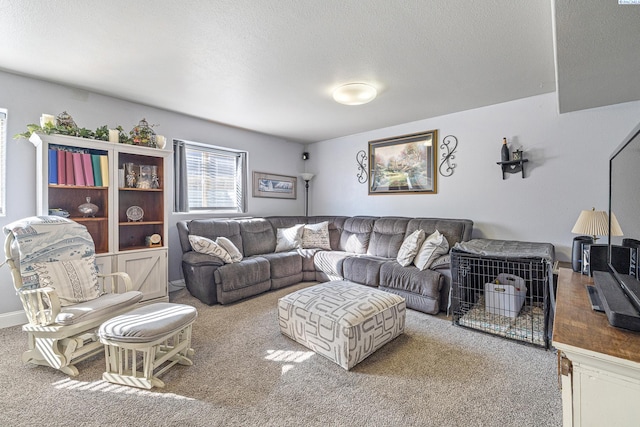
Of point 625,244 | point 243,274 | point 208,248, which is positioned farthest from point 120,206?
point 625,244

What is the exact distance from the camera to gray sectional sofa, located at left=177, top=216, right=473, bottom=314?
3027 millimetres

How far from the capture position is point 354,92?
2752 millimetres

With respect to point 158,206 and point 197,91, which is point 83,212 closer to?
point 158,206

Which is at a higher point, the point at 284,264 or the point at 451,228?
the point at 451,228

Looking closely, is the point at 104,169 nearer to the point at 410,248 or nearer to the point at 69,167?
the point at 69,167

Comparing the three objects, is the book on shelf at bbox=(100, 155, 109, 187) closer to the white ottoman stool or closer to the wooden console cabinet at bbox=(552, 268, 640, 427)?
the white ottoman stool

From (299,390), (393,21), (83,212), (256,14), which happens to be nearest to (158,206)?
(83,212)

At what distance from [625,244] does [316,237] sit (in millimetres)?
3379

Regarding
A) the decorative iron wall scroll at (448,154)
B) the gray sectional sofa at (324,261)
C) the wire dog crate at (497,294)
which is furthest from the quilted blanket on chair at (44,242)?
the decorative iron wall scroll at (448,154)

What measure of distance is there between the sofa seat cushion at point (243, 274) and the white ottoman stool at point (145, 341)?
1.10 metres

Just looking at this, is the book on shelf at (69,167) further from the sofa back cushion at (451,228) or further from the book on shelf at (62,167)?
the sofa back cushion at (451,228)

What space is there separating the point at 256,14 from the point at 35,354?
2761 millimetres

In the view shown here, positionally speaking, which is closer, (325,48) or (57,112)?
(325,48)

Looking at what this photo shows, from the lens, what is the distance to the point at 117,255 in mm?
2867
